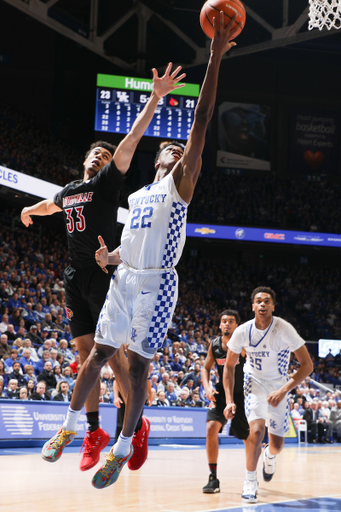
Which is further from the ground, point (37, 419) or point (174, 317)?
point (174, 317)

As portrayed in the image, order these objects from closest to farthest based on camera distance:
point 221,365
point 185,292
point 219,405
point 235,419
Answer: point 219,405, point 235,419, point 221,365, point 185,292

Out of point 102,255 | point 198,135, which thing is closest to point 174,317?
point 102,255

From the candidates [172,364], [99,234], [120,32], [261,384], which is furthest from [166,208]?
[120,32]

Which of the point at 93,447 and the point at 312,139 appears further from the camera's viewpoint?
the point at 312,139

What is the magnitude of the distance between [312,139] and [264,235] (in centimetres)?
864

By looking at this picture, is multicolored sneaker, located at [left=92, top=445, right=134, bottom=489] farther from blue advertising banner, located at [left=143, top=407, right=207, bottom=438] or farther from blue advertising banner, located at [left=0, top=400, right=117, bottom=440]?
blue advertising banner, located at [left=143, top=407, right=207, bottom=438]

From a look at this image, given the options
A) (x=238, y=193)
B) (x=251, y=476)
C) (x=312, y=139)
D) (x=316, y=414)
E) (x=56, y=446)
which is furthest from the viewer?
(x=312, y=139)

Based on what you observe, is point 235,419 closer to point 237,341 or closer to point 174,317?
point 237,341

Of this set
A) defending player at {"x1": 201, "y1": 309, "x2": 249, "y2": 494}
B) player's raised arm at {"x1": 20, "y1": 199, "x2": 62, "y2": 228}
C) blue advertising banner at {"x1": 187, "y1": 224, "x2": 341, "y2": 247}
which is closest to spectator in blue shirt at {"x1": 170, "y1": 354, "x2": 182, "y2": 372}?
defending player at {"x1": 201, "y1": 309, "x2": 249, "y2": 494}

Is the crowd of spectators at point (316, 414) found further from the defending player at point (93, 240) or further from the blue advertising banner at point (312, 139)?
the blue advertising banner at point (312, 139)

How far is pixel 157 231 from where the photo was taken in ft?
13.4

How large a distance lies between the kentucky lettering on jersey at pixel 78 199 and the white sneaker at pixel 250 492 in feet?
11.3

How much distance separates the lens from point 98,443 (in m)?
4.32

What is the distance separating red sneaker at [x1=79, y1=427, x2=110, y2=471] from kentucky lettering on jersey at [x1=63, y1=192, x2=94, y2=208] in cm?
183
